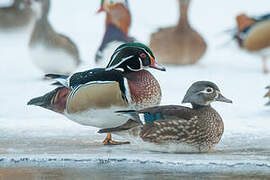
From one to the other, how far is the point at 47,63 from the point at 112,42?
928 mm

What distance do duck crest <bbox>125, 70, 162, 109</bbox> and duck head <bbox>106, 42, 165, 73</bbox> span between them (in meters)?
0.07

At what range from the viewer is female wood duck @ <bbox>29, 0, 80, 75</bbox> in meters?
10.7

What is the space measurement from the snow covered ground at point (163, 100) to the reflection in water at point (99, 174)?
129mm

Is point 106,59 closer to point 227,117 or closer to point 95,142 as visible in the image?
point 227,117

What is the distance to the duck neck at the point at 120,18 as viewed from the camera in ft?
35.1

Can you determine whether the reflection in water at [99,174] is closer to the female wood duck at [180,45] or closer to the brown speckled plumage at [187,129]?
the brown speckled plumage at [187,129]

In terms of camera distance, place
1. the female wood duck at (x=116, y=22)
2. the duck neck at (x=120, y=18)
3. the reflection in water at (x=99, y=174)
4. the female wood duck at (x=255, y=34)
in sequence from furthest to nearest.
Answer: the female wood duck at (x=255, y=34), the duck neck at (x=120, y=18), the female wood duck at (x=116, y=22), the reflection in water at (x=99, y=174)

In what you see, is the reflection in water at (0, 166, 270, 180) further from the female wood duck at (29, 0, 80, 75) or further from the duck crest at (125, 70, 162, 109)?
the female wood duck at (29, 0, 80, 75)

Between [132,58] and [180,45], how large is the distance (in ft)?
16.8

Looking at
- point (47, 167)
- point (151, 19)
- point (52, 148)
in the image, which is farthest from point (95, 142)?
point (151, 19)

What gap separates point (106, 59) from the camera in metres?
10.2

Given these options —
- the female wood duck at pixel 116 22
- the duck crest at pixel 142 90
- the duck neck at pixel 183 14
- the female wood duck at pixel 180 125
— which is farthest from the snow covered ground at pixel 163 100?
the female wood duck at pixel 116 22

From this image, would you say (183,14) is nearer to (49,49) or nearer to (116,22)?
(116,22)

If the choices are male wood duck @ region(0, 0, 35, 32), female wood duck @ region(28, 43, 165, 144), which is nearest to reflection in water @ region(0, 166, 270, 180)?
female wood duck @ region(28, 43, 165, 144)
